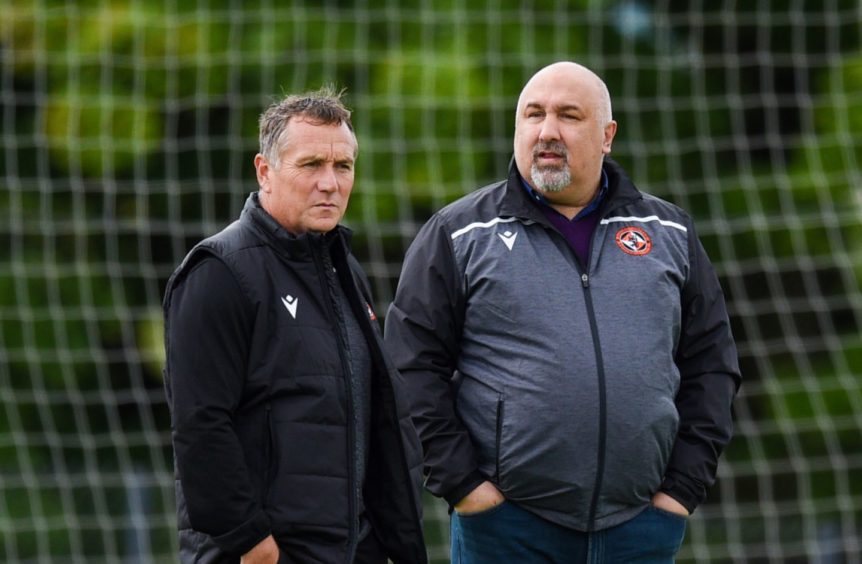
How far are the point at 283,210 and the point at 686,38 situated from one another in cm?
556

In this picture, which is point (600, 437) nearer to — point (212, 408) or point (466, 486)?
point (466, 486)

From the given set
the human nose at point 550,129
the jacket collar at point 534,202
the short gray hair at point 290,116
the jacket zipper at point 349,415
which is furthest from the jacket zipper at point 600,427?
the short gray hair at point 290,116

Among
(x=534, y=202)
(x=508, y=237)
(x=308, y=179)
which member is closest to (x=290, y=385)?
(x=308, y=179)

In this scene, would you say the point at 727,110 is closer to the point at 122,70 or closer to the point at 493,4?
the point at 493,4

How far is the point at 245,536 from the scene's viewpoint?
10.00 feet

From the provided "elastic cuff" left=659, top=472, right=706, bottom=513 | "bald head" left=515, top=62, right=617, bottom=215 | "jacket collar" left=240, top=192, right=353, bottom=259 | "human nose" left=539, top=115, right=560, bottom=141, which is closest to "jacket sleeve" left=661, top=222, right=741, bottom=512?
"elastic cuff" left=659, top=472, right=706, bottom=513

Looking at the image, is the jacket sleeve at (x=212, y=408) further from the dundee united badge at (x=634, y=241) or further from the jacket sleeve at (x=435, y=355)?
the dundee united badge at (x=634, y=241)

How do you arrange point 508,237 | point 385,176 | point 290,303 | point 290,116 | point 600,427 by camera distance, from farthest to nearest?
point 385,176 → point 508,237 → point 600,427 → point 290,116 → point 290,303

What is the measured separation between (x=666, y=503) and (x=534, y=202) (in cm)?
76

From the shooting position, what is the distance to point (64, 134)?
27.2 feet

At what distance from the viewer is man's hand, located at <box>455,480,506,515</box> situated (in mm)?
3672

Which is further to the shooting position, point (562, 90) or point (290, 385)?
point (562, 90)

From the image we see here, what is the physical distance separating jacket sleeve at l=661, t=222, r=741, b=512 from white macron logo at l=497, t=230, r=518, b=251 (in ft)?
1.43

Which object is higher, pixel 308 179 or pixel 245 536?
pixel 308 179
